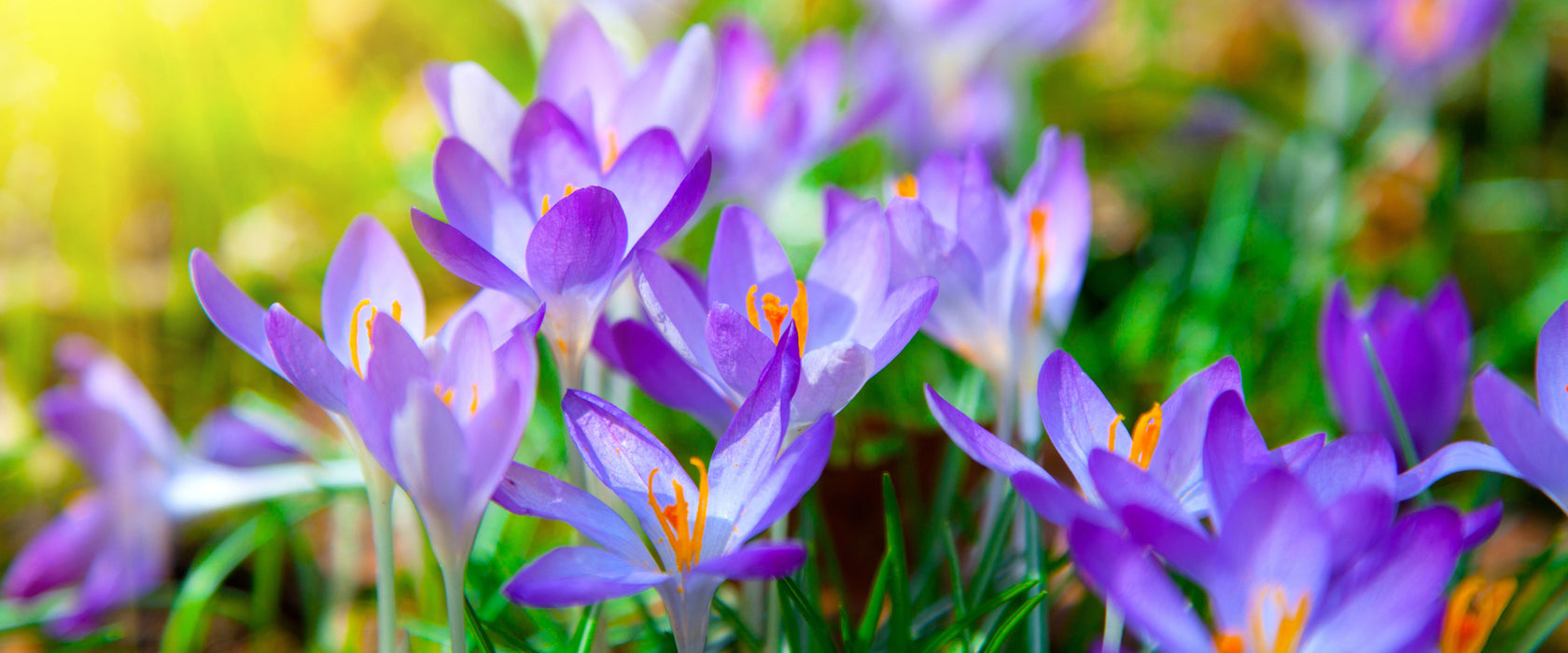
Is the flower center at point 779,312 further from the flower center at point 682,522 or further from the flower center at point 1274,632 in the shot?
the flower center at point 1274,632

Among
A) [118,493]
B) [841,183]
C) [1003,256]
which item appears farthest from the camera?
[841,183]

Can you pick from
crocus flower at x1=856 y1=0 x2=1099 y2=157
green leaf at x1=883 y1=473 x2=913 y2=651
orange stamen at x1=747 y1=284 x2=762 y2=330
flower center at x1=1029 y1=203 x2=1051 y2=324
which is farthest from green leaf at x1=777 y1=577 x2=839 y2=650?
crocus flower at x1=856 y1=0 x2=1099 y2=157

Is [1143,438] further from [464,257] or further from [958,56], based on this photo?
[958,56]

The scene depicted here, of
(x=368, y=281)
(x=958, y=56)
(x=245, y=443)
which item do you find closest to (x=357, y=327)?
(x=368, y=281)

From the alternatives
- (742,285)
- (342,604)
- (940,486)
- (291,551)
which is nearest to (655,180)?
(742,285)

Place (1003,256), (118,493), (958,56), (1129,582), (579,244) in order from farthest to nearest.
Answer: (958,56) → (118,493) → (1003,256) → (579,244) → (1129,582)

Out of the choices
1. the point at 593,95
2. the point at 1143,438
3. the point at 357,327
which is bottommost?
the point at 1143,438

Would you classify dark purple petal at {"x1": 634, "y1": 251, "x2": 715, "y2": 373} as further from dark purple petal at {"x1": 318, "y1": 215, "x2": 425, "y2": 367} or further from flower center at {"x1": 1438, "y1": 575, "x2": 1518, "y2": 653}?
flower center at {"x1": 1438, "y1": 575, "x2": 1518, "y2": 653}
